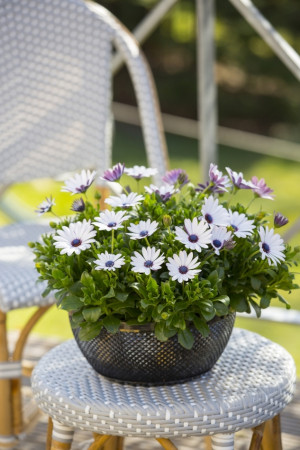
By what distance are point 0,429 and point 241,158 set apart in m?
4.47


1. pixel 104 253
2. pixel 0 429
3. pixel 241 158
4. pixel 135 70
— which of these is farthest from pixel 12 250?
pixel 241 158

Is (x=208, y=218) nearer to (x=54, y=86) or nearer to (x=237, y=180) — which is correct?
(x=237, y=180)

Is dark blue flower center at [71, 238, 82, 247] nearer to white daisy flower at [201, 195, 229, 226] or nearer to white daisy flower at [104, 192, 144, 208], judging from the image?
white daisy flower at [104, 192, 144, 208]

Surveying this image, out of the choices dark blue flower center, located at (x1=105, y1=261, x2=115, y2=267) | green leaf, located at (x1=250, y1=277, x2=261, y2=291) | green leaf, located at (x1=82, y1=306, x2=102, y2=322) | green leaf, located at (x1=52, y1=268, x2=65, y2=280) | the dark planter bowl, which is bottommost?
the dark planter bowl

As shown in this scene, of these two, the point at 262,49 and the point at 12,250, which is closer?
the point at 12,250

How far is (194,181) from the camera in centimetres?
556

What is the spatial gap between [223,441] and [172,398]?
0.35 ft

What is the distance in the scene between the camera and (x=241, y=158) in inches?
244

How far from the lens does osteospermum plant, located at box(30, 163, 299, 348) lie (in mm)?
1247

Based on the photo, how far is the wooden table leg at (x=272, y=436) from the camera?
1492mm

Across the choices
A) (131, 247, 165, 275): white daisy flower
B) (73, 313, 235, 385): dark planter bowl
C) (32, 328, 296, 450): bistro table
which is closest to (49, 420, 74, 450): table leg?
(32, 328, 296, 450): bistro table

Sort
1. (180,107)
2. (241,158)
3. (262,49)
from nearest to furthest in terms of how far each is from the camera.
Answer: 1. (241,158)
2. (262,49)
3. (180,107)

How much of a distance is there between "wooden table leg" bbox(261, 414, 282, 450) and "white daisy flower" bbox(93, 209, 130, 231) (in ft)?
1.58

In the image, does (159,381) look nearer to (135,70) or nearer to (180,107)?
(135,70)
